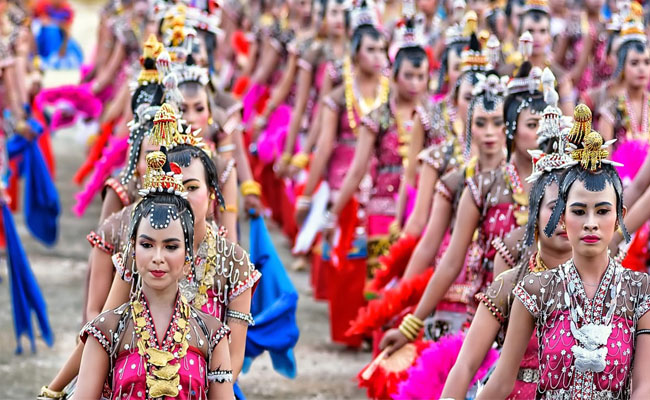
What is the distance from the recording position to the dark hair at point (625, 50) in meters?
8.56

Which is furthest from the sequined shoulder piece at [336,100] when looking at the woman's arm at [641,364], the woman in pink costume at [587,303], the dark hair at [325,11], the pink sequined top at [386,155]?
the woman's arm at [641,364]

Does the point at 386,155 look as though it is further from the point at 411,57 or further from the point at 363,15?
the point at 363,15

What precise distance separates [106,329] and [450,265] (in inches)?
71.0

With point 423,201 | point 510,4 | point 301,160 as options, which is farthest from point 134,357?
point 510,4

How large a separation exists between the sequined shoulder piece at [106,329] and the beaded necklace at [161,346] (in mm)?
54

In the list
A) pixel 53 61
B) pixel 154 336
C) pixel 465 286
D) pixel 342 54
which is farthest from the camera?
pixel 53 61

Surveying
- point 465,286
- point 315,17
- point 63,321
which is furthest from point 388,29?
point 465,286

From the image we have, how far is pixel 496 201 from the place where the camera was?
18.4 feet

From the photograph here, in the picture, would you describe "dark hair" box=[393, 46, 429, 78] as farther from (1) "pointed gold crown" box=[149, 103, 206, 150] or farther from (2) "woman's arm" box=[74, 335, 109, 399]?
(2) "woman's arm" box=[74, 335, 109, 399]

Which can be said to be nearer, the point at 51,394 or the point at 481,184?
the point at 51,394

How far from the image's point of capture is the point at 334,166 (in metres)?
8.94

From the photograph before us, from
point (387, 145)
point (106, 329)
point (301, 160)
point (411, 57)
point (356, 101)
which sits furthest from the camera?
point (301, 160)

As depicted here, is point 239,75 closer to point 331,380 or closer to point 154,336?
point 331,380

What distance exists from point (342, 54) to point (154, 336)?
605 centimetres
